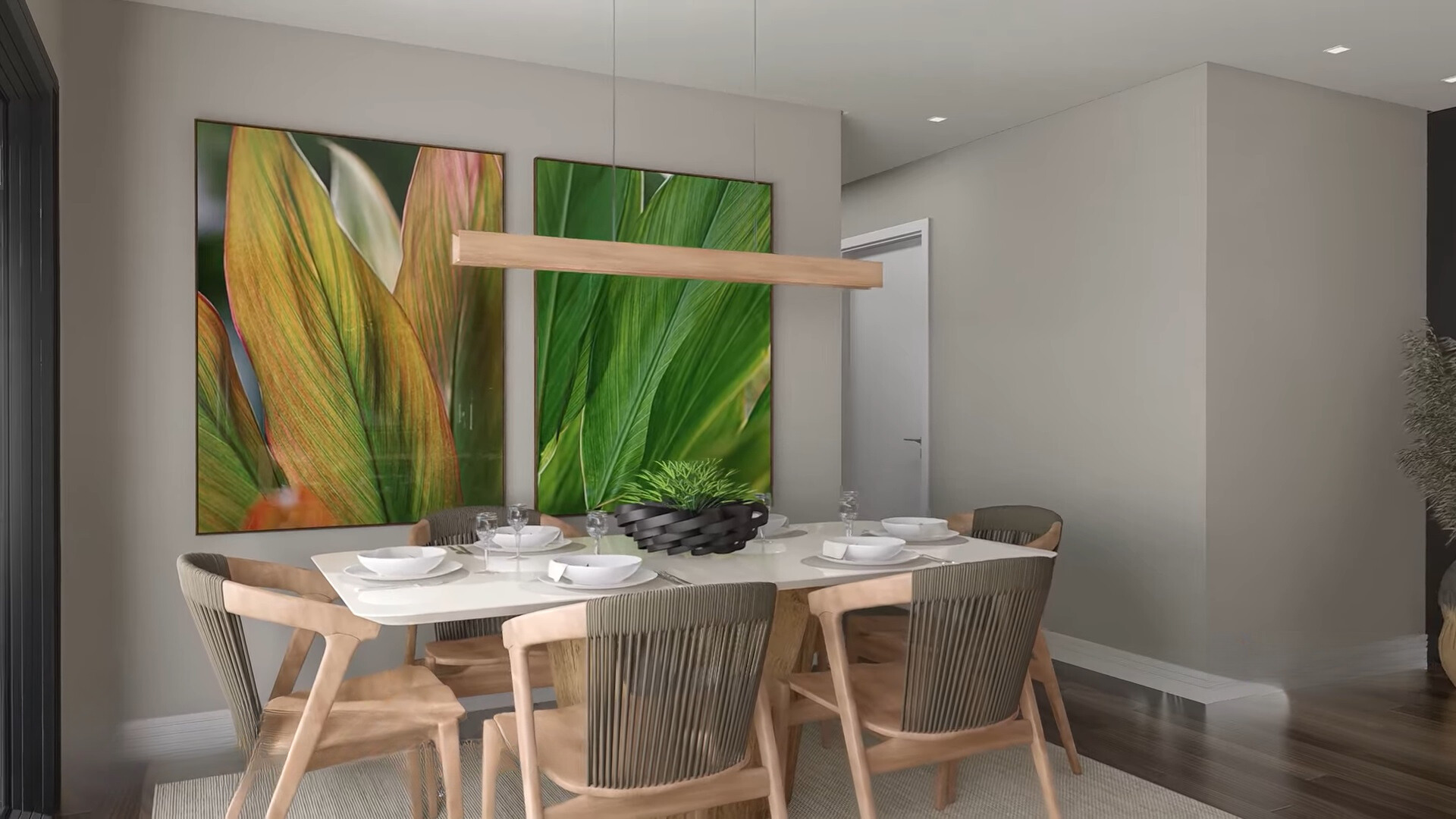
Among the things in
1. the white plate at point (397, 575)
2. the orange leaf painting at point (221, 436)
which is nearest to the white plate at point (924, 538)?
the white plate at point (397, 575)

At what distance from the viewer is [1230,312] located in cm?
433

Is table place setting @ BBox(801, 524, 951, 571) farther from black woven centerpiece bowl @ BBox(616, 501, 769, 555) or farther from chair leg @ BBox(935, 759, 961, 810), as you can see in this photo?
chair leg @ BBox(935, 759, 961, 810)

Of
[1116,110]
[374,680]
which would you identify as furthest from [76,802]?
[1116,110]

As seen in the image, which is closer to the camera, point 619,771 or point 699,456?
point 619,771

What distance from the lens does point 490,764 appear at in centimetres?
235

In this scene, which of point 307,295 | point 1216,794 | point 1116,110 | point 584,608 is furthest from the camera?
point 1116,110

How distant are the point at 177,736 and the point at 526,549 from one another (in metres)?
1.54

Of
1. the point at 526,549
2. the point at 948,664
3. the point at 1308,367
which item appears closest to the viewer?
the point at 948,664

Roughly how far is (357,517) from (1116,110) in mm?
3660

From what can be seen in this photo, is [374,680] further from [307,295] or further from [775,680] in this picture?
[307,295]

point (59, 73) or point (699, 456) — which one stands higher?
point (59, 73)

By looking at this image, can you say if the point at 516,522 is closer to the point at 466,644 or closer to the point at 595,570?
the point at 595,570

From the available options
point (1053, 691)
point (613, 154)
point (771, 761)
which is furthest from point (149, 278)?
point (1053, 691)

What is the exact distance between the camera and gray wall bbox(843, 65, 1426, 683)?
4.32 meters
